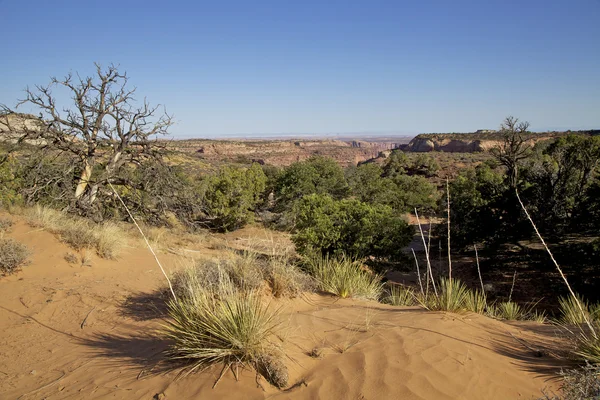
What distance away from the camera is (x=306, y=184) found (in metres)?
26.3

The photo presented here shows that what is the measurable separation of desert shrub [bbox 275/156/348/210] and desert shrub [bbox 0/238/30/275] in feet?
63.9

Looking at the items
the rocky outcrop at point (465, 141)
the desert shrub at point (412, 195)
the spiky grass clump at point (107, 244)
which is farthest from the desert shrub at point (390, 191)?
the rocky outcrop at point (465, 141)

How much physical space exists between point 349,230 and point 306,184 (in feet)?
45.2

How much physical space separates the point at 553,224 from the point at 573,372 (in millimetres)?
Answer: 15615

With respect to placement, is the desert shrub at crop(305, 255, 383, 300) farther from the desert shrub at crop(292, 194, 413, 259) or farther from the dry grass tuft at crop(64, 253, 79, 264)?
the dry grass tuft at crop(64, 253, 79, 264)

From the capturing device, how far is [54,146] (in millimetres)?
11320

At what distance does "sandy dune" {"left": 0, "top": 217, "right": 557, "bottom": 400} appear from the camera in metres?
3.05

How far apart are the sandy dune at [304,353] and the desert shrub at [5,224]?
260 centimetres

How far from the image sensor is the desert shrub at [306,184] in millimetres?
26438

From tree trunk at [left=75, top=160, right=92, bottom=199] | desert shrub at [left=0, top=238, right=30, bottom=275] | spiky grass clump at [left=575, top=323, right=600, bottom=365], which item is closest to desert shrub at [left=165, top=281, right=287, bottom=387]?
spiky grass clump at [left=575, top=323, right=600, bottom=365]

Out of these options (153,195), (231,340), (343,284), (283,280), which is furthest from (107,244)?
(231,340)

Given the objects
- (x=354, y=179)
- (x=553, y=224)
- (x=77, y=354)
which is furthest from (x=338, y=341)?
(x=354, y=179)

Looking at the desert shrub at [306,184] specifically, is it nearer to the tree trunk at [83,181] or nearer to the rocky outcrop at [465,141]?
the tree trunk at [83,181]

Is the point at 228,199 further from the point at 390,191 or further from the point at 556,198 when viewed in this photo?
the point at 556,198
